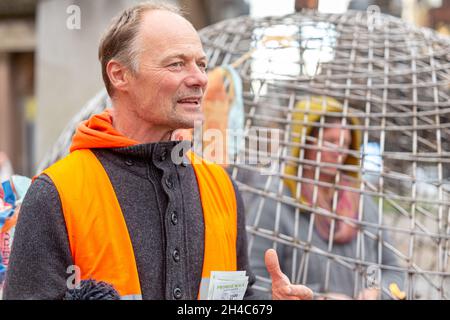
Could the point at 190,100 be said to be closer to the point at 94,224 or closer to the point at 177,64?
the point at 177,64

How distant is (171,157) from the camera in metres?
1.54

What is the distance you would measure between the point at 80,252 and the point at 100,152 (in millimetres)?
234

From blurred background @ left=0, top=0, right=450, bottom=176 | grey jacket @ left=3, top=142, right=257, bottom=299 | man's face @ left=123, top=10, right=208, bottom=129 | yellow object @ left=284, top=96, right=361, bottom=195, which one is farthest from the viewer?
Answer: blurred background @ left=0, top=0, right=450, bottom=176

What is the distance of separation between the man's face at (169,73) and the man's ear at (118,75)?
0.03 metres

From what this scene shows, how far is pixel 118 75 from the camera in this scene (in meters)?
1.54

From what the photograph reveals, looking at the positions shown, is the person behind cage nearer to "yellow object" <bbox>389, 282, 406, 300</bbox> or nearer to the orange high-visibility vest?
"yellow object" <bbox>389, 282, 406, 300</bbox>

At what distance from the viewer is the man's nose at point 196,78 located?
149cm

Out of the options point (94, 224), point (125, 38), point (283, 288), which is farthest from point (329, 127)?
point (94, 224)

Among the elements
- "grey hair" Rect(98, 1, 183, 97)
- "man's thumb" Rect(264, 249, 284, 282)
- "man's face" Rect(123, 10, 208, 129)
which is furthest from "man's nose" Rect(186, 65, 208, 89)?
"man's thumb" Rect(264, 249, 284, 282)

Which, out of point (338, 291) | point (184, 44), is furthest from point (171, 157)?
point (338, 291)

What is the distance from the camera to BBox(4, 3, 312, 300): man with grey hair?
136cm

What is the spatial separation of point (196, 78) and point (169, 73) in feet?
0.19

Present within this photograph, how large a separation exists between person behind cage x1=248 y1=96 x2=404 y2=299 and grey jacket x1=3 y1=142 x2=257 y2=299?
84 cm

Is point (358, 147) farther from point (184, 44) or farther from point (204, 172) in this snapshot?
point (184, 44)
